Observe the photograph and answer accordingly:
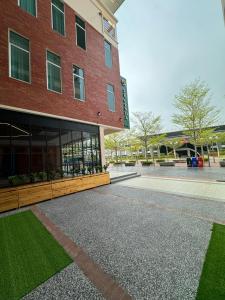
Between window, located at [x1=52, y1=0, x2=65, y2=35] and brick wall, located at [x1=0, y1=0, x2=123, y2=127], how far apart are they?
1.27ft

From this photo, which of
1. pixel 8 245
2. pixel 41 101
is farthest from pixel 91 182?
pixel 8 245

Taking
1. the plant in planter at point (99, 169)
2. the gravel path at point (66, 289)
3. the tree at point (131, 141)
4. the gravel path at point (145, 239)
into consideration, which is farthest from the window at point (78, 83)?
the tree at point (131, 141)

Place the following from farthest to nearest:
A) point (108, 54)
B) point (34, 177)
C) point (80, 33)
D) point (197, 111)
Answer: point (197, 111), point (108, 54), point (80, 33), point (34, 177)

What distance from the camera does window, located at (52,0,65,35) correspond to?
1134 cm

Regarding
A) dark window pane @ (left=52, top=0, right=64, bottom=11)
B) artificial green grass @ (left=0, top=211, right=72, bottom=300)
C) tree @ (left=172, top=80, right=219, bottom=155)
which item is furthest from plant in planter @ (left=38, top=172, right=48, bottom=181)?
tree @ (left=172, top=80, right=219, bottom=155)

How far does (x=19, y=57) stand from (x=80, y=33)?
6.69 m

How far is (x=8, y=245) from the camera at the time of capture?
4.18m

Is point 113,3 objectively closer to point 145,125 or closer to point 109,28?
point 109,28

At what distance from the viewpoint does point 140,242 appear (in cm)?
416

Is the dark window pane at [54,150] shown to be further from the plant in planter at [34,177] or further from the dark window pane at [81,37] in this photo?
the dark window pane at [81,37]

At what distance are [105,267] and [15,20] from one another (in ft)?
40.4

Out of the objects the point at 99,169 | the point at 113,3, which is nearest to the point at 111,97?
the point at 99,169

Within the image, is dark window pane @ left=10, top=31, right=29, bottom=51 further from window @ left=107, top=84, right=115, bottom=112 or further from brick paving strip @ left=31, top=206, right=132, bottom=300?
brick paving strip @ left=31, top=206, right=132, bottom=300

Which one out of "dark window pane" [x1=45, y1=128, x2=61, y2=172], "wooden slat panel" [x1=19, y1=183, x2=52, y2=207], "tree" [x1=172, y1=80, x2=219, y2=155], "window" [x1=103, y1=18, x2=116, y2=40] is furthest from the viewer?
"tree" [x1=172, y1=80, x2=219, y2=155]
